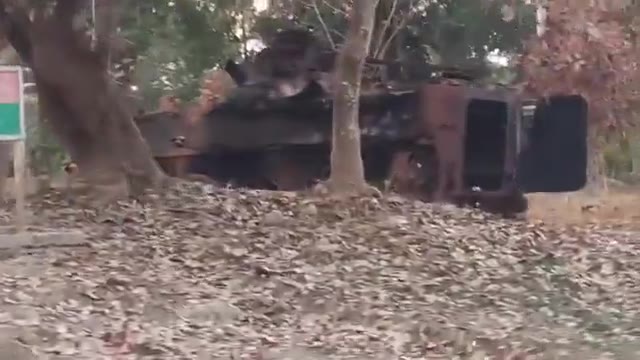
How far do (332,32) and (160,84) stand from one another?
3465mm

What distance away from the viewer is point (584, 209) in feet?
65.6

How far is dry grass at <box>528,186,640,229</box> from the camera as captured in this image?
16734 mm

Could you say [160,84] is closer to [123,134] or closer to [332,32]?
[332,32]

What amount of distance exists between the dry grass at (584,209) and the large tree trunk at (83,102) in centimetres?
617

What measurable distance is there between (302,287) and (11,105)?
2514 mm

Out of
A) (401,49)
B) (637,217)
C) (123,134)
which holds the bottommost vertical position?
(637,217)

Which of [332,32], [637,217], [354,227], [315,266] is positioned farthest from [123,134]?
[637,217]

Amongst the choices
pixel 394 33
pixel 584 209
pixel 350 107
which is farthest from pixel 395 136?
Answer: pixel 584 209

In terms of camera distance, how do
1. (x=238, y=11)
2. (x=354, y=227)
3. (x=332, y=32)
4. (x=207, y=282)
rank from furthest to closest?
(x=332, y=32) < (x=238, y=11) < (x=354, y=227) < (x=207, y=282)

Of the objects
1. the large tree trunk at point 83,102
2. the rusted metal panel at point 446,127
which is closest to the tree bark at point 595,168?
the rusted metal panel at point 446,127

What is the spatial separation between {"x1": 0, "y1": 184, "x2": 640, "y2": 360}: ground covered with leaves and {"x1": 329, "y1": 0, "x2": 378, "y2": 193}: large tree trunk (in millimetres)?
409

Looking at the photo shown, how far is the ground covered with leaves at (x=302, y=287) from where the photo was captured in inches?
277

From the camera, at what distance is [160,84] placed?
21344mm

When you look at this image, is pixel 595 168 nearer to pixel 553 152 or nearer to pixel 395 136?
pixel 553 152
